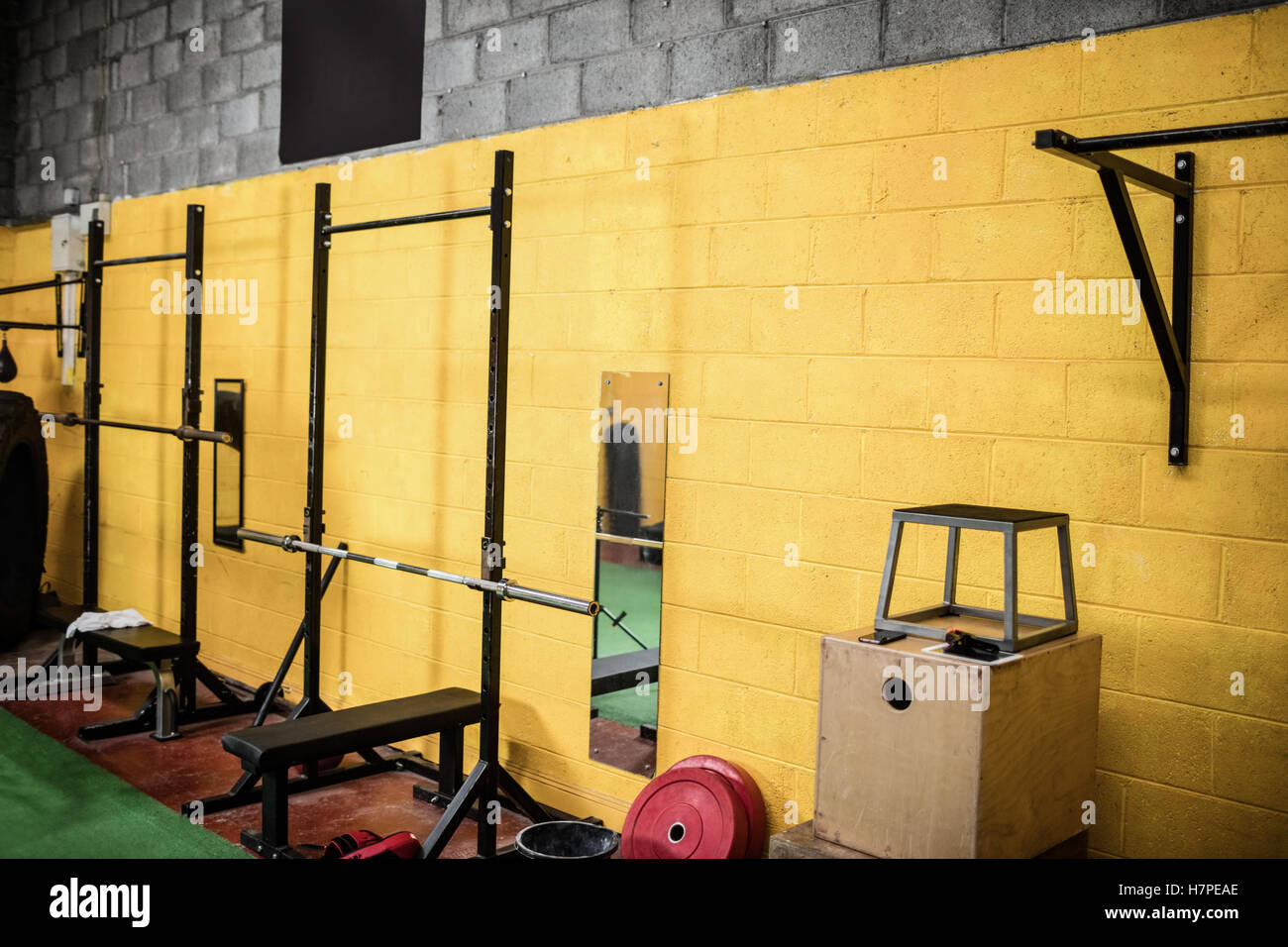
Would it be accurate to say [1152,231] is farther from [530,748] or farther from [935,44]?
[530,748]

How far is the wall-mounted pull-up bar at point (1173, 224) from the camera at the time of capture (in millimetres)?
1803

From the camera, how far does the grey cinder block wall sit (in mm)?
2664

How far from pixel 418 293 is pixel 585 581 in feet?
4.36

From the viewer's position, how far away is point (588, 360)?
340 centimetres

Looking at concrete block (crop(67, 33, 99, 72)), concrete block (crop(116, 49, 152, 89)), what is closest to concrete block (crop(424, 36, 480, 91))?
concrete block (crop(116, 49, 152, 89))

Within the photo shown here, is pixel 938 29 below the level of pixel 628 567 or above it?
above

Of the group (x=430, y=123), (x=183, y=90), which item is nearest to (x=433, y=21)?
(x=430, y=123)

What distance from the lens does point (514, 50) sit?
3629mm

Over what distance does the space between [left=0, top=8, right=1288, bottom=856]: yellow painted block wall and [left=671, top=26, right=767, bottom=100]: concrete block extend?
0.06 metres

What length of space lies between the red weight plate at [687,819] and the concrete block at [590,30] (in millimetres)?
2171

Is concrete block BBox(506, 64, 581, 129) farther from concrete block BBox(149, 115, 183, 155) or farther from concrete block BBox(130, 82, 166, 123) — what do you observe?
concrete block BBox(130, 82, 166, 123)

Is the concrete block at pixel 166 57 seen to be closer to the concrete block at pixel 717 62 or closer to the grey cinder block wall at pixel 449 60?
the grey cinder block wall at pixel 449 60

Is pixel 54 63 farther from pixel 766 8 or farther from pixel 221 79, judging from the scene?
pixel 766 8

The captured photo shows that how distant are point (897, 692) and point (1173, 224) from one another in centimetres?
117
